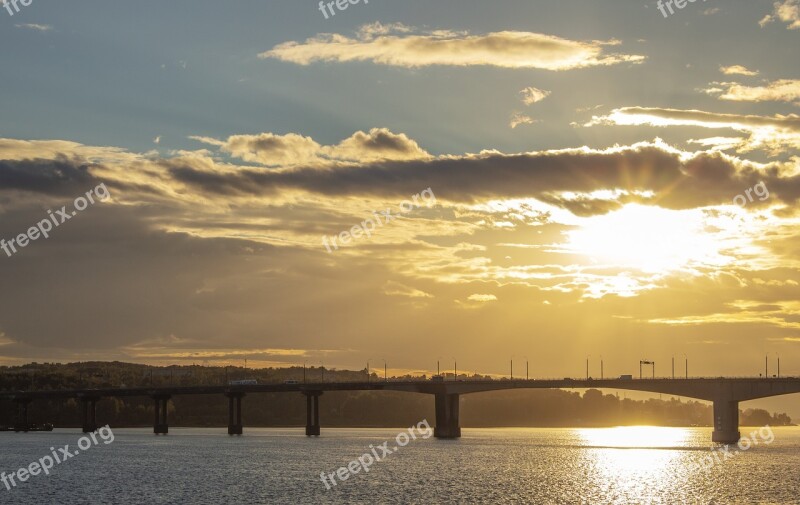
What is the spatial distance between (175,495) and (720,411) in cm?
12015

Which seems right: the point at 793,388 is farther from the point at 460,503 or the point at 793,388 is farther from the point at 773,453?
the point at 460,503

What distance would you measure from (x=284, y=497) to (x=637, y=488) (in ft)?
134

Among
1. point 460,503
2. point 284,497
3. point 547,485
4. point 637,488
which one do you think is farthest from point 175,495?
point 637,488

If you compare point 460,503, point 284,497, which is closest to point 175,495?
point 284,497

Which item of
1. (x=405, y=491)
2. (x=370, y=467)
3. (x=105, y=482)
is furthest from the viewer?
(x=370, y=467)

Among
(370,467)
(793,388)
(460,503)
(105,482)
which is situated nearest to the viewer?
(460,503)

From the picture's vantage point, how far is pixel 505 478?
5157 inches

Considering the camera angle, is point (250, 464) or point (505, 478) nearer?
point (505, 478)

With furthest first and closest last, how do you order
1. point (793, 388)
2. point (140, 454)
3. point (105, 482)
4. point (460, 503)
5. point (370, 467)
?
point (793, 388) < point (140, 454) < point (370, 467) < point (105, 482) < point (460, 503)

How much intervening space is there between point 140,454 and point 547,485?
80564 mm

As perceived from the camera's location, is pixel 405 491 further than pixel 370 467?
No

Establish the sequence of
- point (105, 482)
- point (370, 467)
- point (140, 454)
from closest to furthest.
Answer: point (105, 482) → point (370, 467) → point (140, 454)

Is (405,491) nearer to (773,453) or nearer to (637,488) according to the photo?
(637,488)

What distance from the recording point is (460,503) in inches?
3971
